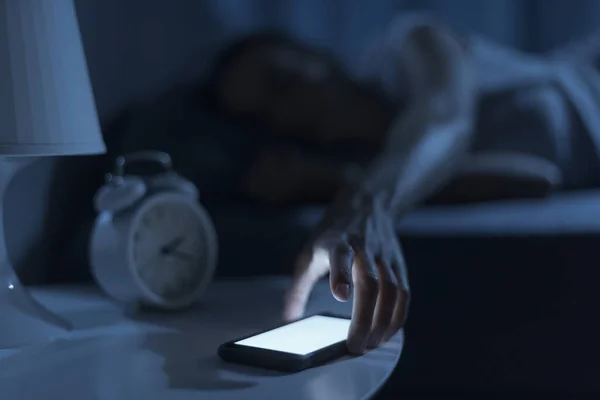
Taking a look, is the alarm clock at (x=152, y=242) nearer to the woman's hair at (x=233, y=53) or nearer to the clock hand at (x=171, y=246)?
the clock hand at (x=171, y=246)

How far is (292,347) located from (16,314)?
0.29m

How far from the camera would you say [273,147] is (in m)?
1.63

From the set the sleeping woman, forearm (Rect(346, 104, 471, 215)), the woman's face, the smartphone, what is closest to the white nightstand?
the smartphone

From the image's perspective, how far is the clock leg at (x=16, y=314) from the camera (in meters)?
0.73

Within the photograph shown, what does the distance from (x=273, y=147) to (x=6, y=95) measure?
0.98 metres

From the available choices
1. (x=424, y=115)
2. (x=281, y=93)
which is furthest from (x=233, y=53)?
(x=424, y=115)

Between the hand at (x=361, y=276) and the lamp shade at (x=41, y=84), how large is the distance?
260 mm

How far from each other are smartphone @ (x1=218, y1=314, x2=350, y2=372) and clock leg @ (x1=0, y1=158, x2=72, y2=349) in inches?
8.4

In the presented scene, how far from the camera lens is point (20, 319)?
74 centimetres

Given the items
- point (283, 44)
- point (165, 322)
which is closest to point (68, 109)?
point (165, 322)

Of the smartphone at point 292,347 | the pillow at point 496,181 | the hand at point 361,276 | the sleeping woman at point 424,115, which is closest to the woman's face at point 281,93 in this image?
the sleeping woman at point 424,115

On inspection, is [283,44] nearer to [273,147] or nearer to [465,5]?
[273,147]

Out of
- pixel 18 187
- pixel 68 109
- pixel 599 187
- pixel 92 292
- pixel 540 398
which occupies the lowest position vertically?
pixel 540 398

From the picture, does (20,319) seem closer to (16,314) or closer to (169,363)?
(16,314)
